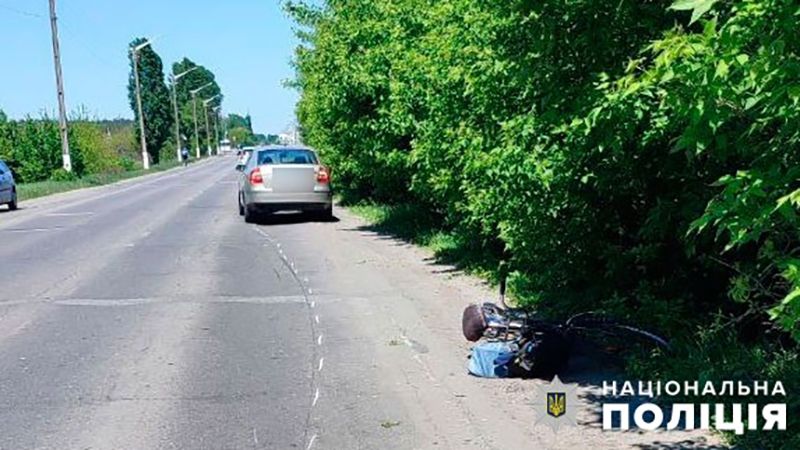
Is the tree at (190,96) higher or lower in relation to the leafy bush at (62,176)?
higher

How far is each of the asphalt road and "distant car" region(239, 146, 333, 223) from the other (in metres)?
4.16

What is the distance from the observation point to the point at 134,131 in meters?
92.6

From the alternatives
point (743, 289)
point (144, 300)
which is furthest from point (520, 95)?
point (144, 300)

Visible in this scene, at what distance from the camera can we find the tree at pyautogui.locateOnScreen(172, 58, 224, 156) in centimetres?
11912

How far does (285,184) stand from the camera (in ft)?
58.9

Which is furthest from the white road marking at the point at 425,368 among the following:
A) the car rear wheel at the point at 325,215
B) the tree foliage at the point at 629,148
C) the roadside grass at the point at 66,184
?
the roadside grass at the point at 66,184

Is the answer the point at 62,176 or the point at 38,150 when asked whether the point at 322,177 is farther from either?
the point at 38,150

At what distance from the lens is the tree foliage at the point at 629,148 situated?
338 centimetres

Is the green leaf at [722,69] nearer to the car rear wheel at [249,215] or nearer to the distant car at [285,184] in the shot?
the distant car at [285,184]

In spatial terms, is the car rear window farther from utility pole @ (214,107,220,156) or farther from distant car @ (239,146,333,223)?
utility pole @ (214,107,220,156)

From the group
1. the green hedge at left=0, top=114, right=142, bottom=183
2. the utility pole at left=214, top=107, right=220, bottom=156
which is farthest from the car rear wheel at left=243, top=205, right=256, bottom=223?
the utility pole at left=214, top=107, right=220, bottom=156

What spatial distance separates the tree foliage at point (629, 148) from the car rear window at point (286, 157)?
701 cm

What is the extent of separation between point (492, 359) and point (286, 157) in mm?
12833

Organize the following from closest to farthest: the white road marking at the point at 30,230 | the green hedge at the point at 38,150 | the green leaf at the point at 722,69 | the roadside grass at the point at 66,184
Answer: the green leaf at the point at 722,69, the white road marking at the point at 30,230, the roadside grass at the point at 66,184, the green hedge at the point at 38,150
